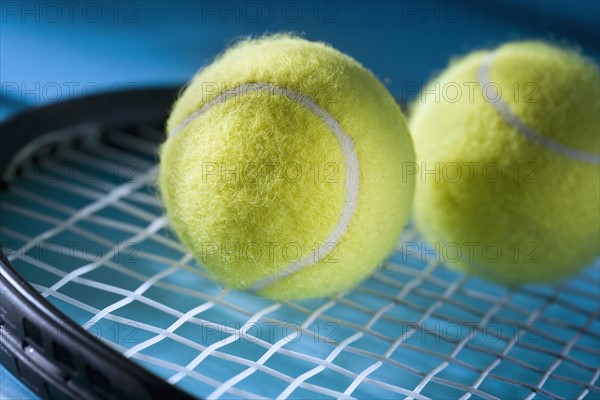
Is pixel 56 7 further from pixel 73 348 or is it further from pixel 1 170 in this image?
pixel 73 348

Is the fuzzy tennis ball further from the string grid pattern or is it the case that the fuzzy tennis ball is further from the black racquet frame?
the black racquet frame

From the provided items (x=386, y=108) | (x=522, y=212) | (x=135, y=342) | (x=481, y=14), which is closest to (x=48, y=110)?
(x=135, y=342)

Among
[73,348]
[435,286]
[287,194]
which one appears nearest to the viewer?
[73,348]

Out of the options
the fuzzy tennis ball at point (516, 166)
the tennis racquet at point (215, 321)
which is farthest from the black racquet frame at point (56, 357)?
the fuzzy tennis ball at point (516, 166)

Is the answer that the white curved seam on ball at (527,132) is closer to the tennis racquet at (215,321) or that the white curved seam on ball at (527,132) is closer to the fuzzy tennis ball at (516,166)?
the fuzzy tennis ball at (516,166)

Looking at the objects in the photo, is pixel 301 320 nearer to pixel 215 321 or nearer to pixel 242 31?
pixel 215 321

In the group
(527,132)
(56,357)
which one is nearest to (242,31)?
(527,132)

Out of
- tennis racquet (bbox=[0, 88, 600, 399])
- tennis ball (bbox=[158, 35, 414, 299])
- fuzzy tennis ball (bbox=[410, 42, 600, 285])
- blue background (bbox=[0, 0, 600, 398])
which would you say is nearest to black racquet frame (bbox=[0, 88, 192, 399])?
tennis racquet (bbox=[0, 88, 600, 399])

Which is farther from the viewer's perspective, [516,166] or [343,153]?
[516,166]
